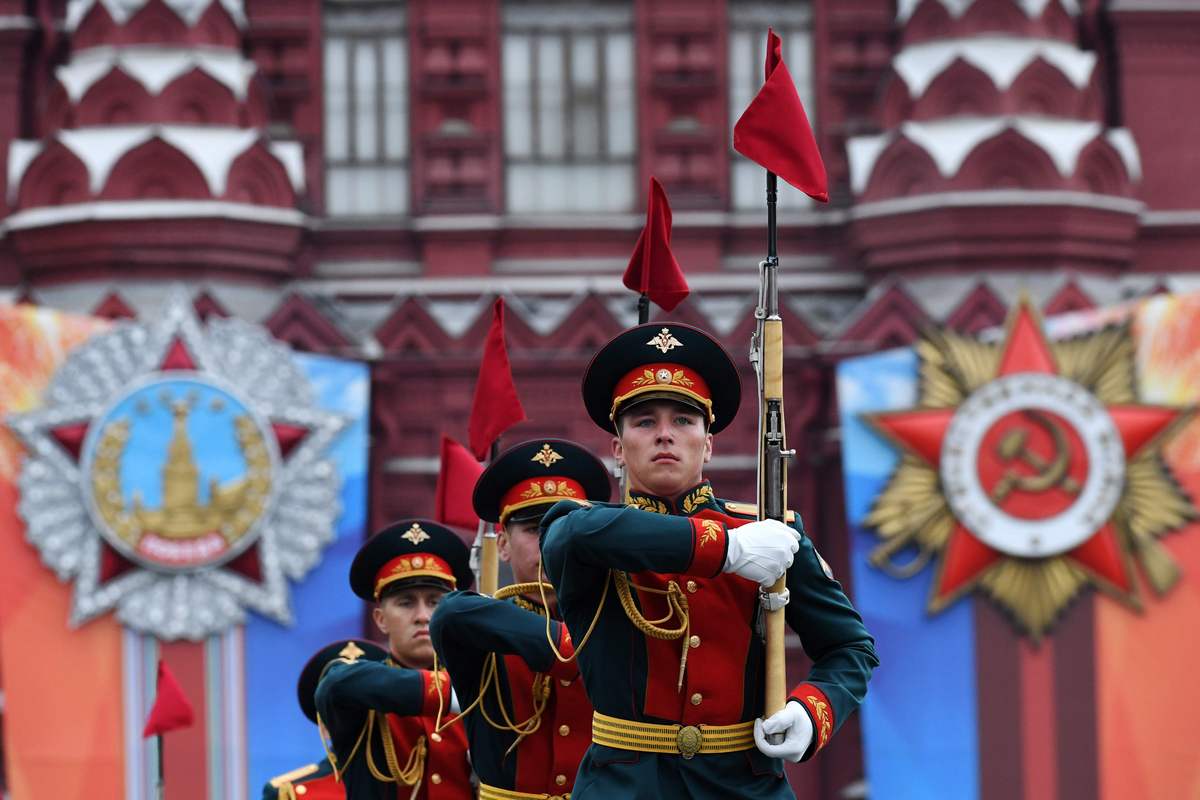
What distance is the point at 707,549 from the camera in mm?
3898

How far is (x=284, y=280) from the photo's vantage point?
12.4 metres

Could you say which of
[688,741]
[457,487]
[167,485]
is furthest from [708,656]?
[167,485]

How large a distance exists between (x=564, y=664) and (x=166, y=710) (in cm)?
355

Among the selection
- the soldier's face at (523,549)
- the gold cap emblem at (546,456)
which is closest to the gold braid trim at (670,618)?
the soldier's face at (523,549)

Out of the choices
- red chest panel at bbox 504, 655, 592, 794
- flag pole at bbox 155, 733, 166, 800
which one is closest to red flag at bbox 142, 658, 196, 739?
flag pole at bbox 155, 733, 166, 800

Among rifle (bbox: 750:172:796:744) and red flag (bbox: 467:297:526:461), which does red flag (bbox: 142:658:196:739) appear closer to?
red flag (bbox: 467:297:526:461)

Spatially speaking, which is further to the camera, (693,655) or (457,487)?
(457,487)

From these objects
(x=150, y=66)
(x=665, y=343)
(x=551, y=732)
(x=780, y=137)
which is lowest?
(x=551, y=732)

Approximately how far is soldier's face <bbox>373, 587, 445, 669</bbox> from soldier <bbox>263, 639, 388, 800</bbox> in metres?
0.38

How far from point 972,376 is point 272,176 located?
12.8 ft

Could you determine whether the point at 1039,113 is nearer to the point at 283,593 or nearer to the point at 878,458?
the point at 878,458

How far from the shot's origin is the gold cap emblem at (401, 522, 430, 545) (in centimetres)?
612

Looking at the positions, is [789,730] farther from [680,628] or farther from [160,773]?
[160,773]

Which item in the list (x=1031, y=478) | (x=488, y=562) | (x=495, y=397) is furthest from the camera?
(x=1031, y=478)
